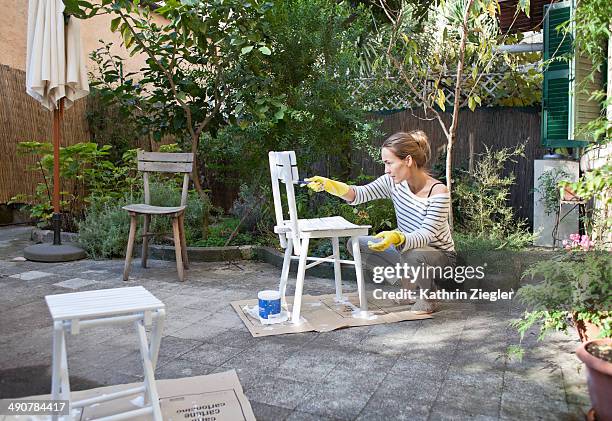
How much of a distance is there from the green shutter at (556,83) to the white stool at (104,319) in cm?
413

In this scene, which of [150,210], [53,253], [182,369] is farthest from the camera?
[53,253]

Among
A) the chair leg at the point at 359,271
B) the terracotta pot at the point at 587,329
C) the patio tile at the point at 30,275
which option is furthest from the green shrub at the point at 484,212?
the patio tile at the point at 30,275

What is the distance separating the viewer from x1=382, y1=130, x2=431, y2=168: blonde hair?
337cm

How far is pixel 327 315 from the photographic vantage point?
3.38 m

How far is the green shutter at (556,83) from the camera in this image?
475 centimetres

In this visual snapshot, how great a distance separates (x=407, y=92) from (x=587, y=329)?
487 centimetres

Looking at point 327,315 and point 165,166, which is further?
point 165,166

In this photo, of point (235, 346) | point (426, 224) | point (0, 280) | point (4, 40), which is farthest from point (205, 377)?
point (4, 40)

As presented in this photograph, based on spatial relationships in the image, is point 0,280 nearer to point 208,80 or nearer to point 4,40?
point 208,80

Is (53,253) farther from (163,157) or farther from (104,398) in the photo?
(104,398)

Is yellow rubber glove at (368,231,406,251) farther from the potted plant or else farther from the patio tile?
the patio tile

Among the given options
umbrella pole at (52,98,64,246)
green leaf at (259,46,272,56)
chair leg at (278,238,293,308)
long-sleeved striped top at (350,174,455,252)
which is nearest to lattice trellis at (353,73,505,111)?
green leaf at (259,46,272,56)

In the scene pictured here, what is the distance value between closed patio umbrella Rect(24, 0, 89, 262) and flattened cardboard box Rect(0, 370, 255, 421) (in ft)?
10.8

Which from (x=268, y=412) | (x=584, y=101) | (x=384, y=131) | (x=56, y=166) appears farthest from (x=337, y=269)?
(x=384, y=131)
